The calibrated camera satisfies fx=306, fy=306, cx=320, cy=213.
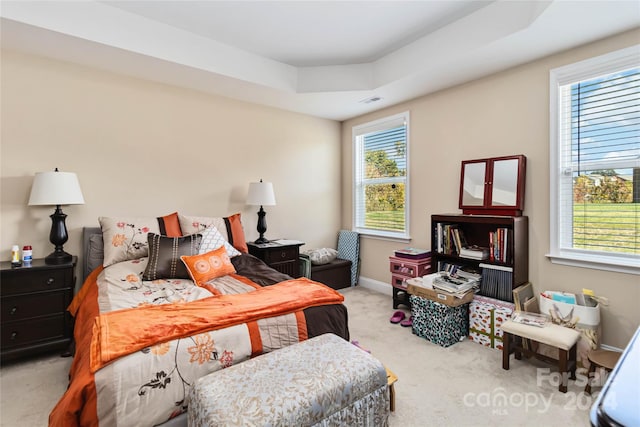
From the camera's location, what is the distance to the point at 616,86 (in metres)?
2.31

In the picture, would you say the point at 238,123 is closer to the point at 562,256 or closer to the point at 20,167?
the point at 20,167

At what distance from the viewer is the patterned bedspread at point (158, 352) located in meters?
1.22

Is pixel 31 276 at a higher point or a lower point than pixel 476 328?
higher

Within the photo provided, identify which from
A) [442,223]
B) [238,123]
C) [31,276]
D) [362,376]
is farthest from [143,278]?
[442,223]

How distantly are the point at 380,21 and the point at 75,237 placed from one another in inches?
132

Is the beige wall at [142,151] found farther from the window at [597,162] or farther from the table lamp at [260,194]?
the window at [597,162]

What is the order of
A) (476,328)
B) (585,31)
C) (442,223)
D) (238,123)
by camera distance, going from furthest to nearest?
(238,123)
(442,223)
(476,328)
(585,31)

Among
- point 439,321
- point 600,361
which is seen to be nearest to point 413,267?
point 439,321

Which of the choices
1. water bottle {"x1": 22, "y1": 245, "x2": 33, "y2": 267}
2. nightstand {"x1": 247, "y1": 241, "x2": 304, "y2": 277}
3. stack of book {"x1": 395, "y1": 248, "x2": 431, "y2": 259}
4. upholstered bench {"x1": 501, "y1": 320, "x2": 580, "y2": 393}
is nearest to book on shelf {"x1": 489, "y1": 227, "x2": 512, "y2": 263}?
upholstered bench {"x1": 501, "y1": 320, "x2": 580, "y2": 393}

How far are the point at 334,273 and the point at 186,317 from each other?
8.95 ft

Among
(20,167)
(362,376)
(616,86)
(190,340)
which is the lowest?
(362,376)

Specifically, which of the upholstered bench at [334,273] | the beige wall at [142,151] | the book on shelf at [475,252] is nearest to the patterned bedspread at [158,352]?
the beige wall at [142,151]

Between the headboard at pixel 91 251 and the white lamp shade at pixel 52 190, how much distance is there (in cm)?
40

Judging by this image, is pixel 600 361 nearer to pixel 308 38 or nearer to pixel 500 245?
pixel 500 245
